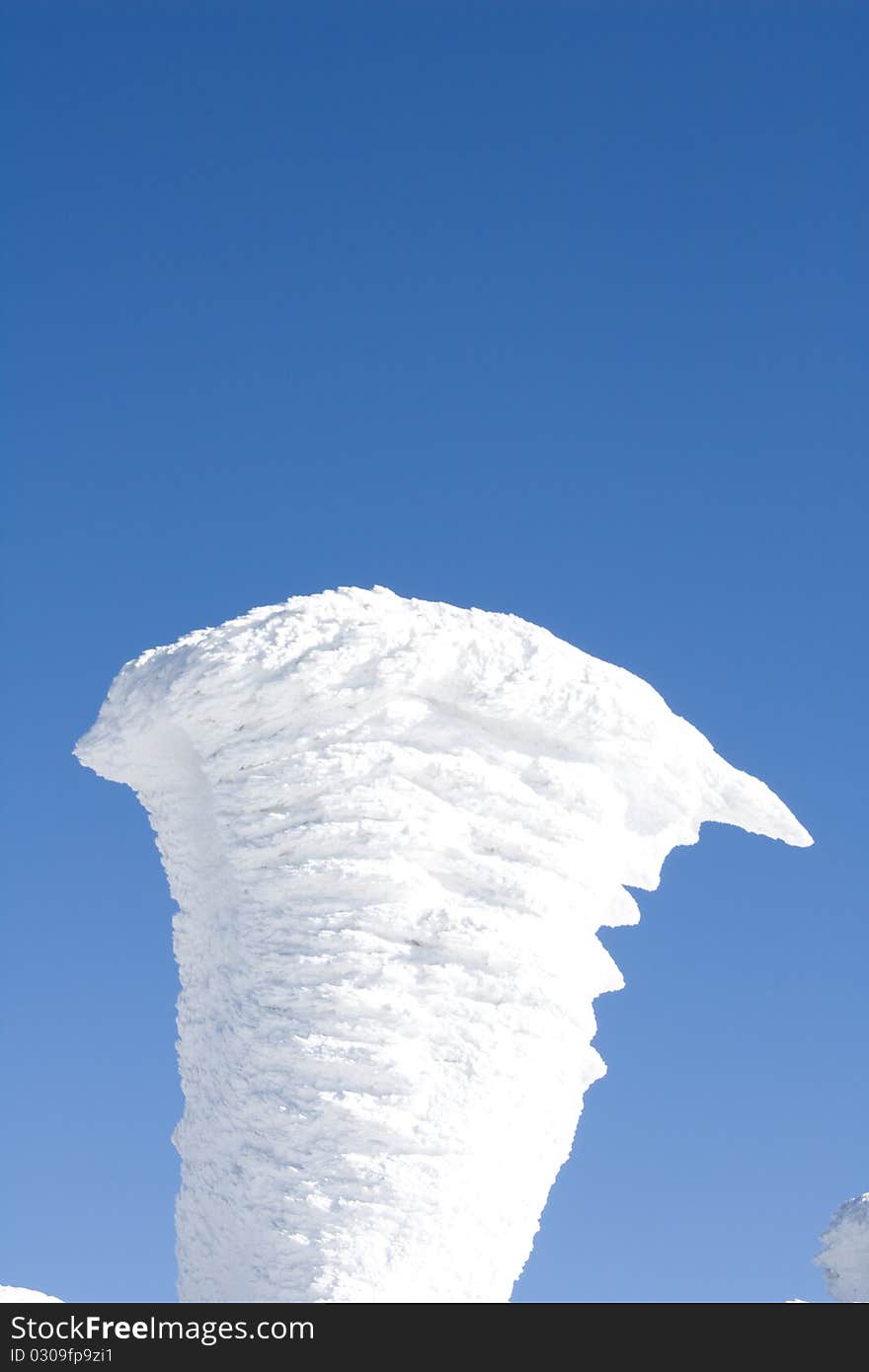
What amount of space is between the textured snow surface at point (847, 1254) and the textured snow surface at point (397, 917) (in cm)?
723

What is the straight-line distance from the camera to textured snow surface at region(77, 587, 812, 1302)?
34.1 ft

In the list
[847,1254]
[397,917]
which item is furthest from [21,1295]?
[847,1254]

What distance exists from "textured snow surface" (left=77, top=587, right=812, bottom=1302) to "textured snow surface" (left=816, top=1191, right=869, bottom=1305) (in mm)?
7227

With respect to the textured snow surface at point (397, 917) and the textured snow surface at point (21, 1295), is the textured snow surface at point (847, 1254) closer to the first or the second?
the textured snow surface at point (397, 917)

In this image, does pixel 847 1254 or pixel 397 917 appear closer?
pixel 397 917

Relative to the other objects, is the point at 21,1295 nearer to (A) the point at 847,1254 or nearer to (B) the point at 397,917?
(B) the point at 397,917

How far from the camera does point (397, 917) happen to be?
1069 cm

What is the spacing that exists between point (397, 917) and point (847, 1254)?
909 centimetres

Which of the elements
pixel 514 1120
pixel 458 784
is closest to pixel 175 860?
pixel 458 784

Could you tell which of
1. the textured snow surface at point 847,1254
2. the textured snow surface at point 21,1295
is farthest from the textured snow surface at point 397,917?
the textured snow surface at point 847,1254

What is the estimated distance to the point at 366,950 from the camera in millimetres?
10594

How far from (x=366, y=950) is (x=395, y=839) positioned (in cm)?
75

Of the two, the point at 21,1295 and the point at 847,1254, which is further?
the point at 847,1254
